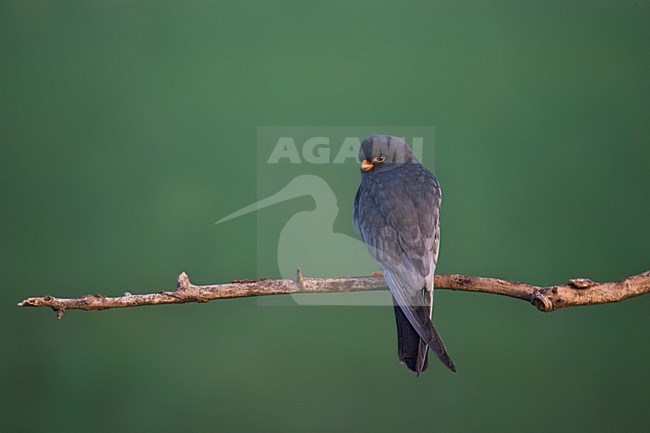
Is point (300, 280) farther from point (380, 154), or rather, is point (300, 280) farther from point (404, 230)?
point (380, 154)

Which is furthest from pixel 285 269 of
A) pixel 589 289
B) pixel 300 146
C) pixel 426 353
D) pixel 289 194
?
pixel 589 289

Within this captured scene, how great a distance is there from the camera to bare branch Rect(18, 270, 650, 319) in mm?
2436

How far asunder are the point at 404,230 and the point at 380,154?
1.67 ft

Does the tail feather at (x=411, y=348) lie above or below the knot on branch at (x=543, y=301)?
below

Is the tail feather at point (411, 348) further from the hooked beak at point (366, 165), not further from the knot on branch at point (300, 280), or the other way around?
the hooked beak at point (366, 165)

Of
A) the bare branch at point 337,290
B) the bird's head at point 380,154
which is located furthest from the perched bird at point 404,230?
the bare branch at point 337,290

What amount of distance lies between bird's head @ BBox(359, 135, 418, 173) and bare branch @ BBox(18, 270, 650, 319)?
79 cm

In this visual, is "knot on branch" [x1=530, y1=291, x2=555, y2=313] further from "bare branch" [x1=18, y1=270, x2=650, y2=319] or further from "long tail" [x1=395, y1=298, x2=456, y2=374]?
"long tail" [x1=395, y1=298, x2=456, y2=374]

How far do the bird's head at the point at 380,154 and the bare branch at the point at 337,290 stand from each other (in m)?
0.79

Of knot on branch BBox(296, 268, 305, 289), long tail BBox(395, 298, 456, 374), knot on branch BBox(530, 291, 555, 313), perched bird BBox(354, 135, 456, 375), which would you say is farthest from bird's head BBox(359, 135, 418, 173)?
knot on branch BBox(530, 291, 555, 313)

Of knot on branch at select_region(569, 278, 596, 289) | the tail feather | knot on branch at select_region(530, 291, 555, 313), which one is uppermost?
knot on branch at select_region(569, 278, 596, 289)

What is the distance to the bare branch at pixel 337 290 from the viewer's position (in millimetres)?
2436

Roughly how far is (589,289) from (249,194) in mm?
2799

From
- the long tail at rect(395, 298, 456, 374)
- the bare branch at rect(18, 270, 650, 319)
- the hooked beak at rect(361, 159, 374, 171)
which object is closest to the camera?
the bare branch at rect(18, 270, 650, 319)
